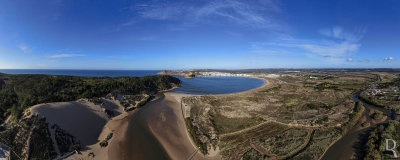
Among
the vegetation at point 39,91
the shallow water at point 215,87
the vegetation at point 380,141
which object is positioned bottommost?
the vegetation at point 380,141

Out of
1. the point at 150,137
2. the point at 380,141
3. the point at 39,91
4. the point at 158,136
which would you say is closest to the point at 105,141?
the point at 150,137

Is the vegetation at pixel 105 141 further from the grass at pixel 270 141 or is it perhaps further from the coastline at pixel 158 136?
the grass at pixel 270 141

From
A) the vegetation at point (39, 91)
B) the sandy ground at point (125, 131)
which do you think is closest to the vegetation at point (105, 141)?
the sandy ground at point (125, 131)

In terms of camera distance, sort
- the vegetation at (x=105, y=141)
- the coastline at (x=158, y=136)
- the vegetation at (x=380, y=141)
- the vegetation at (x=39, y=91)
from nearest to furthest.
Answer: the vegetation at (x=380, y=141)
the coastline at (x=158, y=136)
the vegetation at (x=105, y=141)
the vegetation at (x=39, y=91)

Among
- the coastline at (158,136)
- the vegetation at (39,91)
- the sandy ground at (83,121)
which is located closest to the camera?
the coastline at (158,136)

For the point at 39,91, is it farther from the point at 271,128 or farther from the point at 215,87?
the point at 215,87

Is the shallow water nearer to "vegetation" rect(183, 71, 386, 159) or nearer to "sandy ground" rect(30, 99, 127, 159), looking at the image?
"vegetation" rect(183, 71, 386, 159)

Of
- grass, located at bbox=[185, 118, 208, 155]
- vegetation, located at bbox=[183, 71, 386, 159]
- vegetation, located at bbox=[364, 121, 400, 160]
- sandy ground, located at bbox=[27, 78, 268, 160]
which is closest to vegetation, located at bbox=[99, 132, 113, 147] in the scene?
sandy ground, located at bbox=[27, 78, 268, 160]

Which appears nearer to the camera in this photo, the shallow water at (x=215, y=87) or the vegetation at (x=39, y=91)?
the vegetation at (x=39, y=91)

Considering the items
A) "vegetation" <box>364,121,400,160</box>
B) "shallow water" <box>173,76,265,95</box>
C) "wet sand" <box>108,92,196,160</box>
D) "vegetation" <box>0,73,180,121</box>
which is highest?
"vegetation" <box>0,73,180,121</box>

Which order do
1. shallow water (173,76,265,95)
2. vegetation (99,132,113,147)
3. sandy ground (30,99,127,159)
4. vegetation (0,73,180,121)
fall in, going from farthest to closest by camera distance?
1. shallow water (173,76,265,95)
2. vegetation (0,73,180,121)
3. vegetation (99,132,113,147)
4. sandy ground (30,99,127,159)

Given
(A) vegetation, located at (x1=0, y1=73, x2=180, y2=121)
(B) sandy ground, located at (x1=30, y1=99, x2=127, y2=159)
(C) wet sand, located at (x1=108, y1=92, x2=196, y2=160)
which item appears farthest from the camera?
(A) vegetation, located at (x1=0, y1=73, x2=180, y2=121)

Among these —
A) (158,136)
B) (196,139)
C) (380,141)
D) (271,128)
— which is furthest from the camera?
(271,128)
